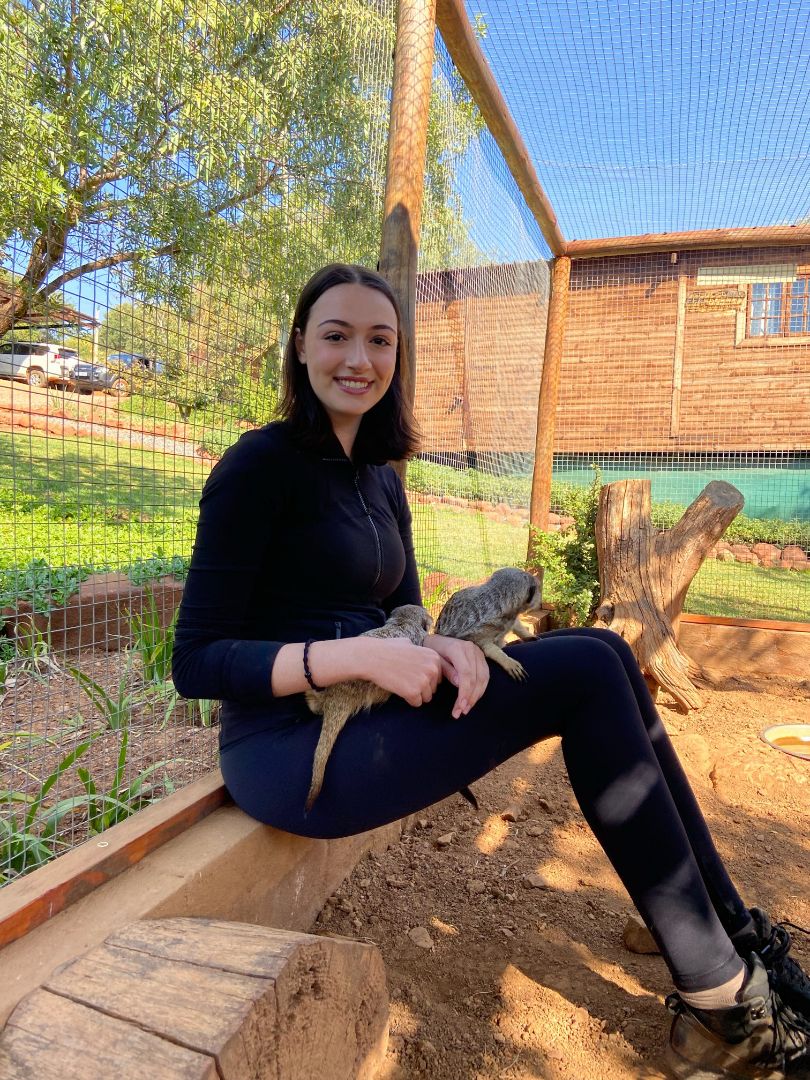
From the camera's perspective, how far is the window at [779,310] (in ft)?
30.1

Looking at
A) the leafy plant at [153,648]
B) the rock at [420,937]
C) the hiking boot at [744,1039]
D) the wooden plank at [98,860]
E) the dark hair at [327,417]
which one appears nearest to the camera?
the wooden plank at [98,860]

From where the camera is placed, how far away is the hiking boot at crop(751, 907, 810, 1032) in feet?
5.09

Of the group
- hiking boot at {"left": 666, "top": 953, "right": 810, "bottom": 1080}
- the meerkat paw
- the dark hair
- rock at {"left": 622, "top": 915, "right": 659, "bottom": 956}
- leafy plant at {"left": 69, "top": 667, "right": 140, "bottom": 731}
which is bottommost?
rock at {"left": 622, "top": 915, "right": 659, "bottom": 956}

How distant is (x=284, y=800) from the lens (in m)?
1.50

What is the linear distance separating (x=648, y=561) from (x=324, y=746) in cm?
363

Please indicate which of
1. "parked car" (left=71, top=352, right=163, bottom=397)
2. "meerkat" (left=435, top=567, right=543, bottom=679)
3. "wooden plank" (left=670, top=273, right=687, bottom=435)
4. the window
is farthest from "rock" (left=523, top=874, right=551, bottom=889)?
the window

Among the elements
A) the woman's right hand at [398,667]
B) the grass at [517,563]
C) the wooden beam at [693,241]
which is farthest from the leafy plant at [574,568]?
the woman's right hand at [398,667]

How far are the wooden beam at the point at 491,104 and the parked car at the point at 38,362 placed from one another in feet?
7.52

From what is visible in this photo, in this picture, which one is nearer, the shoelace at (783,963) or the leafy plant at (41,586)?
the shoelace at (783,963)

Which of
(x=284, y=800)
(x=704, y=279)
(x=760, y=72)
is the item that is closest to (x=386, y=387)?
(x=284, y=800)

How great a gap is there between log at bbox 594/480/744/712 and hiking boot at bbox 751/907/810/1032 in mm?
2687

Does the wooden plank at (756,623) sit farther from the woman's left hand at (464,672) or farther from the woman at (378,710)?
the woman's left hand at (464,672)

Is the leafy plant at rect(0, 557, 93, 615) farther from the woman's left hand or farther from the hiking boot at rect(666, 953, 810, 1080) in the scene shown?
the hiking boot at rect(666, 953, 810, 1080)

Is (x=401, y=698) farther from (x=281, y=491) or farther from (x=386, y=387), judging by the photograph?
(x=386, y=387)
